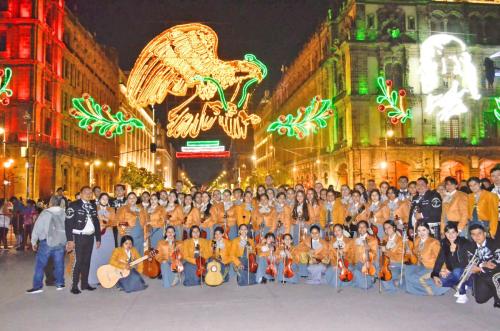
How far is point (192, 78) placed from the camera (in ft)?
55.5

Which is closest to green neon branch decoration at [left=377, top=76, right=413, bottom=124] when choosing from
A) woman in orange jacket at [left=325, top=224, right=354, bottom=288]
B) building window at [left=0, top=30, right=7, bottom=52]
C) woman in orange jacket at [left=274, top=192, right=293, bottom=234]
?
woman in orange jacket at [left=274, top=192, right=293, bottom=234]

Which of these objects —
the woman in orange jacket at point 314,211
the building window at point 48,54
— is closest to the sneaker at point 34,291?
the woman in orange jacket at point 314,211

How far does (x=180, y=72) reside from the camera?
54.7ft

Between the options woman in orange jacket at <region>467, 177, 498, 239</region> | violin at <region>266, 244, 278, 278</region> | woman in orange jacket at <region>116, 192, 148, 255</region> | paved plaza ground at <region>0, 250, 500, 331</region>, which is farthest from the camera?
woman in orange jacket at <region>116, 192, 148, 255</region>

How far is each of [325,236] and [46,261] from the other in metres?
6.69

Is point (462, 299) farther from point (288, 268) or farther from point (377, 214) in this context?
point (288, 268)

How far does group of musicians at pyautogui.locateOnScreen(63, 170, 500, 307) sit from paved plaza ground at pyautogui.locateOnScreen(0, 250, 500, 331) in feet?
1.25

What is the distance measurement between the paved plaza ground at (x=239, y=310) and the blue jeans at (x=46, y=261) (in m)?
0.29

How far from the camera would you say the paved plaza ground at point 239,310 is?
6352 millimetres

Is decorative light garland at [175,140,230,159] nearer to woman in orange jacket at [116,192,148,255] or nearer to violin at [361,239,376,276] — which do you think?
woman in orange jacket at [116,192,148,255]

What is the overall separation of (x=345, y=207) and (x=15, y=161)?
33723 mm

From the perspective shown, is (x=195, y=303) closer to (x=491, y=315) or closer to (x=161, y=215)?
(x=161, y=215)

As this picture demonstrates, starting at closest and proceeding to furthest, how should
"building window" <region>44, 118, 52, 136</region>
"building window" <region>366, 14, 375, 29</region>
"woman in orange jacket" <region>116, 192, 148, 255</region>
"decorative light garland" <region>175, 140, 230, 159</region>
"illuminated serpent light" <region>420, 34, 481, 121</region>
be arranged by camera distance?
"woman in orange jacket" <region>116, 192, 148, 255</region>, "decorative light garland" <region>175, 140, 230, 159</region>, "building window" <region>44, 118, 52, 136</region>, "illuminated serpent light" <region>420, 34, 481, 121</region>, "building window" <region>366, 14, 375, 29</region>

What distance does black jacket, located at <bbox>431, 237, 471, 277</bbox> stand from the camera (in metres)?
7.77
